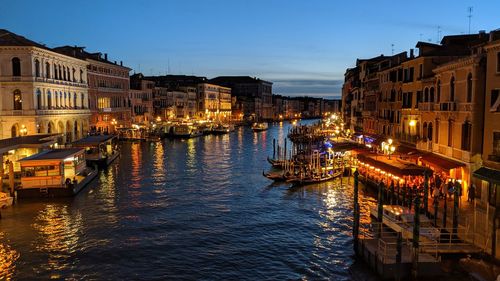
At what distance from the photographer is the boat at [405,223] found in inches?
668

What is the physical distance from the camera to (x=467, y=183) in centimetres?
2253

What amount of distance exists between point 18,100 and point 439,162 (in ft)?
111

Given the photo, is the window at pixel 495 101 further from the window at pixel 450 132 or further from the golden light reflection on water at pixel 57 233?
the golden light reflection on water at pixel 57 233

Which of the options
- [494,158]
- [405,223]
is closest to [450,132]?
[494,158]

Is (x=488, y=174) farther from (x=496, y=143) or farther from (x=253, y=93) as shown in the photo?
(x=253, y=93)

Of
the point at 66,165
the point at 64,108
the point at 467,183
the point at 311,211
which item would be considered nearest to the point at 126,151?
the point at 64,108

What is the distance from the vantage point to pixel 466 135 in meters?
23.0

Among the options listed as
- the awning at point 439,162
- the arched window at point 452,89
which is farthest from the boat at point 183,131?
the arched window at point 452,89

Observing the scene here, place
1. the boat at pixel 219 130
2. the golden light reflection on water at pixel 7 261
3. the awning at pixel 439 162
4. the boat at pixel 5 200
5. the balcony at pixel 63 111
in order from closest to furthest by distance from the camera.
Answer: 1. the golden light reflection on water at pixel 7 261
2. the awning at pixel 439 162
3. the boat at pixel 5 200
4. the balcony at pixel 63 111
5. the boat at pixel 219 130

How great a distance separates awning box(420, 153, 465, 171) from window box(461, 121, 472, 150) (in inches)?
33.1

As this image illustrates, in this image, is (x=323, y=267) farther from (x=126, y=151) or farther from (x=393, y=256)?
(x=126, y=151)

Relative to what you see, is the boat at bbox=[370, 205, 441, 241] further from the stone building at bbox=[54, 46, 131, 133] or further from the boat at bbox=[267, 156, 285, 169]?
the stone building at bbox=[54, 46, 131, 133]

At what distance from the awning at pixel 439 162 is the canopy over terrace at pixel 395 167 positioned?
0.58 meters

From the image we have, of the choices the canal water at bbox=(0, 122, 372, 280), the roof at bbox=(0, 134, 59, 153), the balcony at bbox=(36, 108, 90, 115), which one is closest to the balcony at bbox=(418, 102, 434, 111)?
the canal water at bbox=(0, 122, 372, 280)
